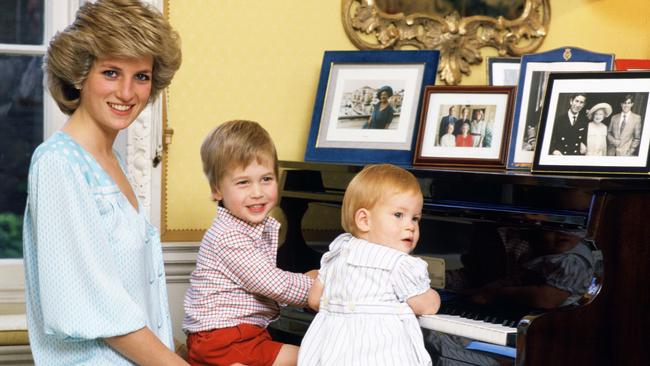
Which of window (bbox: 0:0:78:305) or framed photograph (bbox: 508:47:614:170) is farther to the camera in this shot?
window (bbox: 0:0:78:305)

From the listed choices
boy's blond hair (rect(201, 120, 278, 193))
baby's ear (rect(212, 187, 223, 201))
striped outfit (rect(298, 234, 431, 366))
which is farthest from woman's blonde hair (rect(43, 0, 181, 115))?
striped outfit (rect(298, 234, 431, 366))

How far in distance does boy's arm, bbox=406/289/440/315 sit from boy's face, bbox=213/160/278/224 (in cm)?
48

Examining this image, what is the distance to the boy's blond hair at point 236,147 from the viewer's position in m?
2.45

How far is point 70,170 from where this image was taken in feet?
6.19

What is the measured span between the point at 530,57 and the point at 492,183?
0.55 metres

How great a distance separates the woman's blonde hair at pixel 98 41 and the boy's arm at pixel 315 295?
0.70m

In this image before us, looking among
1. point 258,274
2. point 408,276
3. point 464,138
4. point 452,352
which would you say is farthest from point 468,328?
point 464,138

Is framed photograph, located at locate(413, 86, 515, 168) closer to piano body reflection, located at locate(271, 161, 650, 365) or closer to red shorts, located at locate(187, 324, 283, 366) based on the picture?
piano body reflection, located at locate(271, 161, 650, 365)

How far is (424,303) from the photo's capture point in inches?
89.0

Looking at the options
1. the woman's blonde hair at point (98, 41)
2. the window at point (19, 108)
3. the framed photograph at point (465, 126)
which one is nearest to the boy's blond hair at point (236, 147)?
the woman's blonde hair at point (98, 41)

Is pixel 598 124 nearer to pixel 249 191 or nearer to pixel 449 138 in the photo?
pixel 449 138

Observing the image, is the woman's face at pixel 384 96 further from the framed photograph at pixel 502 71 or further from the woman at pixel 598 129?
the woman at pixel 598 129

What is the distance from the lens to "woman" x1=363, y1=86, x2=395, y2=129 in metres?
3.15

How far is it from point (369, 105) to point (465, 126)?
0.40 m
